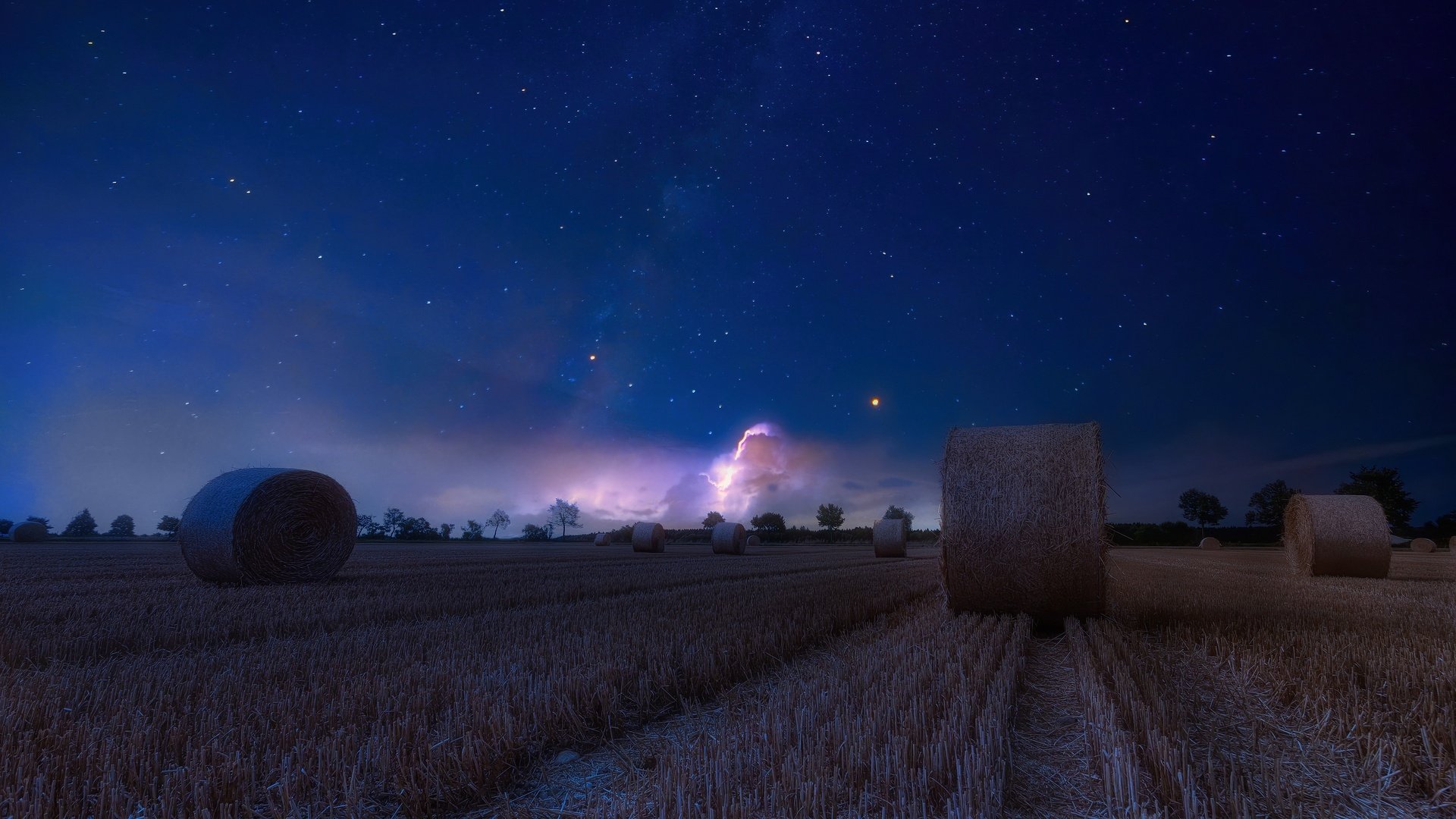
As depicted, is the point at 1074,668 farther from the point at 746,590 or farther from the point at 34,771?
the point at 34,771

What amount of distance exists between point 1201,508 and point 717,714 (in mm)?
85943

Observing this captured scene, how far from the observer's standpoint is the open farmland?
2426mm

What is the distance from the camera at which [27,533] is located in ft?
101

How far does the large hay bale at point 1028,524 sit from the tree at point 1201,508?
7854 centimetres

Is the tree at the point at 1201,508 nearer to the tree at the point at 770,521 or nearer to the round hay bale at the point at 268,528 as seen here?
the tree at the point at 770,521

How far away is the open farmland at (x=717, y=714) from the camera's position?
2426mm

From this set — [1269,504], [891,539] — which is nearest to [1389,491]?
[1269,504]

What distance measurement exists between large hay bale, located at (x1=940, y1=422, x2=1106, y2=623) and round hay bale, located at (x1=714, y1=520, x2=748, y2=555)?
17878mm

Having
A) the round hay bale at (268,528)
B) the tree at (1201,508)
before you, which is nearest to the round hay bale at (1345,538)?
the round hay bale at (268,528)

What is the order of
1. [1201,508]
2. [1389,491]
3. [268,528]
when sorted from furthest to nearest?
[1201,508], [1389,491], [268,528]

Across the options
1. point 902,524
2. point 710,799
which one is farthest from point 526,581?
point 902,524

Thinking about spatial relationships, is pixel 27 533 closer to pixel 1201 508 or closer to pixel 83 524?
pixel 83 524

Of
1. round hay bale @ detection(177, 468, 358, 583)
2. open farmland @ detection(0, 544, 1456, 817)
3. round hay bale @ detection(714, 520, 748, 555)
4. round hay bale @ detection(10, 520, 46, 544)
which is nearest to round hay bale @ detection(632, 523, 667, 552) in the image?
round hay bale @ detection(714, 520, 748, 555)

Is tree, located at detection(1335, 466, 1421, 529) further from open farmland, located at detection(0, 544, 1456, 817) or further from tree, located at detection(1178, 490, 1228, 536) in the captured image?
open farmland, located at detection(0, 544, 1456, 817)
